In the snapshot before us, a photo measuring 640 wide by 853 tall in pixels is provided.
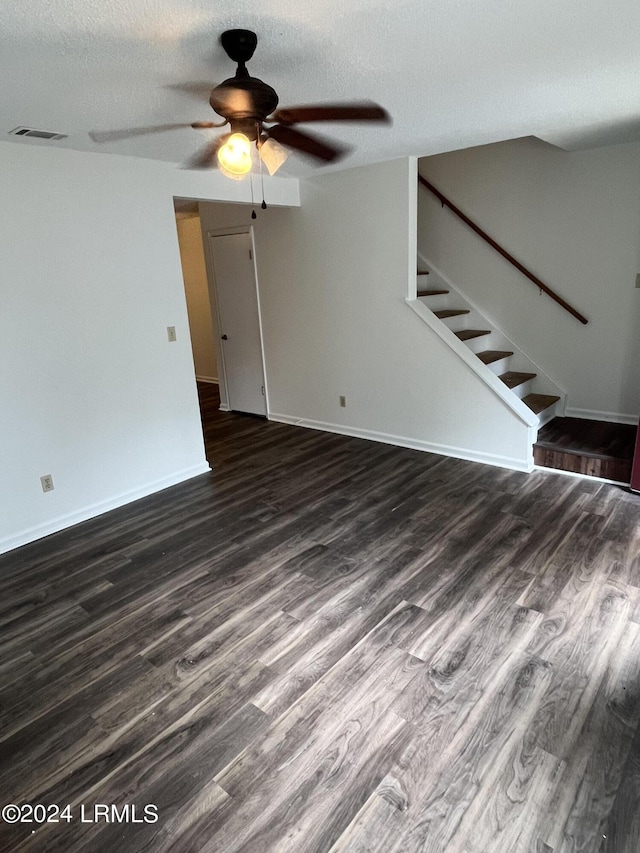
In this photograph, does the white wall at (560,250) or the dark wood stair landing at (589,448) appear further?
the white wall at (560,250)

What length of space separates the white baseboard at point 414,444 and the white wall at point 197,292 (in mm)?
2019

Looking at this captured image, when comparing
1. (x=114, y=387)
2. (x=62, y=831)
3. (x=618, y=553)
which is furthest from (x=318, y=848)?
(x=114, y=387)

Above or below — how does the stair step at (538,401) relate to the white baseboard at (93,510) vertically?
above

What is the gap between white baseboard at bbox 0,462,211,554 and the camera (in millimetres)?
3266

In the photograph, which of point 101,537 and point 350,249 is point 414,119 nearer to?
point 350,249

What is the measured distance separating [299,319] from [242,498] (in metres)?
2.12

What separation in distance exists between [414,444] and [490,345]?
1293mm

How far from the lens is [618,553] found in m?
2.79

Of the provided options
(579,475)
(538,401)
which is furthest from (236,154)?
(538,401)

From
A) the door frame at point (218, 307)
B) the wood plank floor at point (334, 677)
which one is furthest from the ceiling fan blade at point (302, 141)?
the door frame at point (218, 307)

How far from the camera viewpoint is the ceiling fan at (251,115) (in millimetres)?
1824

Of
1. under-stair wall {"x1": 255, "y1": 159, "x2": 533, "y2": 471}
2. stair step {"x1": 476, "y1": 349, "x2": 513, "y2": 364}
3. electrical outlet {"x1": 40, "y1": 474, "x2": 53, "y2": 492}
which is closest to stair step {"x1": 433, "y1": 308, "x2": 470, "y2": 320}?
stair step {"x1": 476, "y1": 349, "x2": 513, "y2": 364}

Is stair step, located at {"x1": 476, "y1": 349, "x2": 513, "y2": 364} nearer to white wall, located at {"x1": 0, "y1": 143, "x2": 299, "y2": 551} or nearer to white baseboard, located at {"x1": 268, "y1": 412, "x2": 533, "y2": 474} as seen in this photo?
white baseboard, located at {"x1": 268, "y1": 412, "x2": 533, "y2": 474}

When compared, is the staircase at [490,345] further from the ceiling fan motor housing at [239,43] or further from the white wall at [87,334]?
the ceiling fan motor housing at [239,43]
